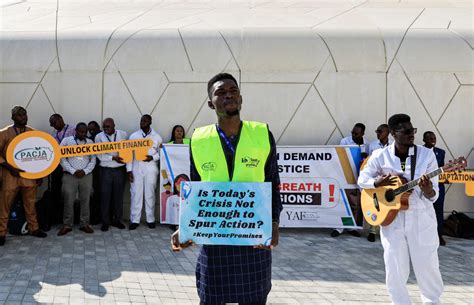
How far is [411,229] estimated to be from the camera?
3.29 metres

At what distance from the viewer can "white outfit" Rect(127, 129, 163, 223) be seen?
7.04m

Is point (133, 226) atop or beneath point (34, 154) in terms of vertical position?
beneath

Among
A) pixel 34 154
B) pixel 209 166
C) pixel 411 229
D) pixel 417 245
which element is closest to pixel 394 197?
pixel 411 229

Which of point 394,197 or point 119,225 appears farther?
point 119,225

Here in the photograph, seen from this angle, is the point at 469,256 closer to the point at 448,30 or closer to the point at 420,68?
the point at 420,68

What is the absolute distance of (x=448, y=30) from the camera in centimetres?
785

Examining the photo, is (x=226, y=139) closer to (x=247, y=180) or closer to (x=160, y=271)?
(x=247, y=180)

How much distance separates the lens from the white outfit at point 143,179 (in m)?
7.04

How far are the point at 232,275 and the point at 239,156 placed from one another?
602mm

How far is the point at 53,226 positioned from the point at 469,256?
6059 millimetres

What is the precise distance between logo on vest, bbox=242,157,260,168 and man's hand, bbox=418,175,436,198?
1.65 meters

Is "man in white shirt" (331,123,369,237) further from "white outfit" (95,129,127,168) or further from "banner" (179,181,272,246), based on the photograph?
"banner" (179,181,272,246)

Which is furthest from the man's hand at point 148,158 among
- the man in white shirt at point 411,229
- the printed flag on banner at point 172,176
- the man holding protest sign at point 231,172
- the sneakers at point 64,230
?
the man holding protest sign at point 231,172

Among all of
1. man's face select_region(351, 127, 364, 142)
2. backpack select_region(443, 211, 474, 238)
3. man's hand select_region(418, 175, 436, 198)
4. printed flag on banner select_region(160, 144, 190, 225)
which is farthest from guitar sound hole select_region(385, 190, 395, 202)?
backpack select_region(443, 211, 474, 238)
